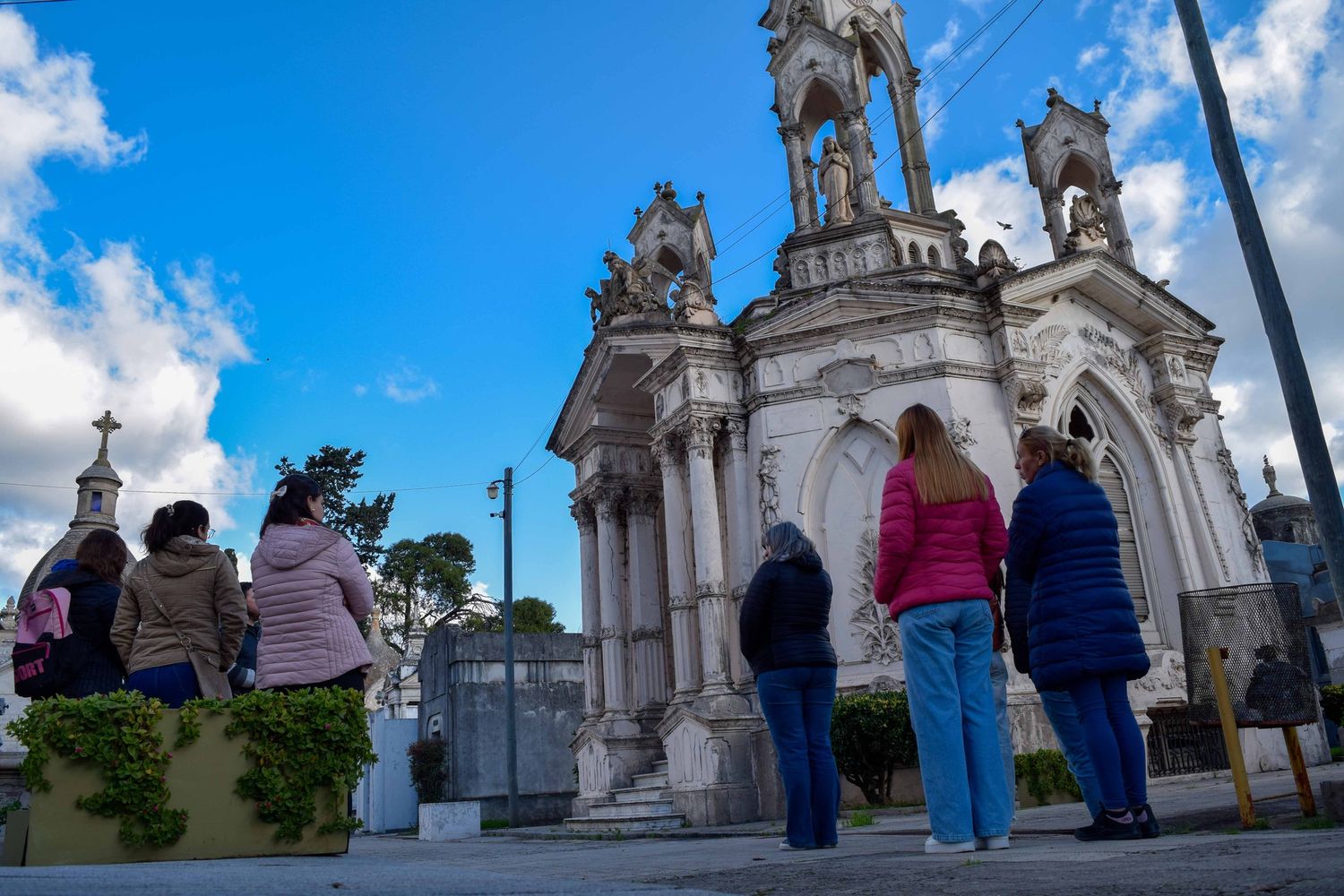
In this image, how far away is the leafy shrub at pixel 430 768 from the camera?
25.5 meters

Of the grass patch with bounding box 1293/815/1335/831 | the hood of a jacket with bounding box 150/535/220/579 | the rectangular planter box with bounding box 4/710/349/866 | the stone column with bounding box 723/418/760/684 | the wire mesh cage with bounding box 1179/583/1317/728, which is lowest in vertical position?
the grass patch with bounding box 1293/815/1335/831

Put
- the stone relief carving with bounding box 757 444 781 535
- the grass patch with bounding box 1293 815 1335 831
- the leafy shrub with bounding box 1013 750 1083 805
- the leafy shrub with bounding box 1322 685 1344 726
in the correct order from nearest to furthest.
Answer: the grass patch with bounding box 1293 815 1335 831 → the leafy shrub with bounding box 1013 750 1083 805 → the stone relief carving with bounding box 757 444 781 535 → the leafy shrub with bounding box 1322 685 1344 726

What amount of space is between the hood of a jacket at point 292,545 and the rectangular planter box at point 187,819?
1.00 metres

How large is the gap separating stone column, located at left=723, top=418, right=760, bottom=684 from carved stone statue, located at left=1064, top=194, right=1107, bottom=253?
6.45 m

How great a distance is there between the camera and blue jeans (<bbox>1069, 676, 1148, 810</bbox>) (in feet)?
17.3

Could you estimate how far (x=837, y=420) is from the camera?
52.9 ft

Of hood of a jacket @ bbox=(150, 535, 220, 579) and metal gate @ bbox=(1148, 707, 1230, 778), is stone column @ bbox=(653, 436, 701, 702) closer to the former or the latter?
metal gate @ bbox=(1148, 707, 1230, 778)

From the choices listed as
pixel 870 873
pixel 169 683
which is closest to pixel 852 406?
pixel 169 683

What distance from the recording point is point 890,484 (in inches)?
228

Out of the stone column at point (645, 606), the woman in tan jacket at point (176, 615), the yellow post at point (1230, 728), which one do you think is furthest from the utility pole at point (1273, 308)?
the stone column at point (645, 606)

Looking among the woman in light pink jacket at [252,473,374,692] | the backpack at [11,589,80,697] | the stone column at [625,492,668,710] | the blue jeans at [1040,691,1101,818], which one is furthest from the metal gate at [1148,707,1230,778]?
the backpack at [11,589,80,697]

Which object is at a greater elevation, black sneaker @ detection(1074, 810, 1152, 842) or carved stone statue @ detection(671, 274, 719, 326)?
carved stone statue @ detection(671, 274, 719, 326)

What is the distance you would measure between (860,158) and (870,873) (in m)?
17.7

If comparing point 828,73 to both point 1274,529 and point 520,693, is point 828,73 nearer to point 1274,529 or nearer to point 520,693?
point 520,693
